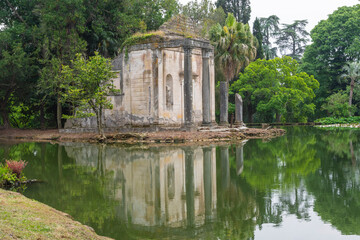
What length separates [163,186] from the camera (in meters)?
10.7

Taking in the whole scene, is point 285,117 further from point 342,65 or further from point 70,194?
point 70,194

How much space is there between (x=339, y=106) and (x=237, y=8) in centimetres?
2453

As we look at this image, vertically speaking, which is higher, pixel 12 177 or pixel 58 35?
pixel 58 35

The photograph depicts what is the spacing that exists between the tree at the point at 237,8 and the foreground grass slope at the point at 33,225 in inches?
2450

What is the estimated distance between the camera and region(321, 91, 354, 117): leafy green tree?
52.3 metres

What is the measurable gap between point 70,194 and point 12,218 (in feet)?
14.7

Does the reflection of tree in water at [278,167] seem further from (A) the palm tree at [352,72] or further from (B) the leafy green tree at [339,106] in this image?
(A) the palm tree at [352,72]

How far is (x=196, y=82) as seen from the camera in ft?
107

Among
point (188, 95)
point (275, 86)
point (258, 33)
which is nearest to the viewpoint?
point (188, 95)

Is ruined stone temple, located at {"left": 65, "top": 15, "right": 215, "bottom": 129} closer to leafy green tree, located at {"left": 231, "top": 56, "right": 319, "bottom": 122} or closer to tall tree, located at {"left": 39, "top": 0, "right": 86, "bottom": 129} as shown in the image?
tall tree, located at {"left": 39, "top": 0, "right": 86, "bottom": 129}

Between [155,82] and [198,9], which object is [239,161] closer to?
[155,82]

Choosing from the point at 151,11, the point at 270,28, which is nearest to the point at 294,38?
the point at 270,28

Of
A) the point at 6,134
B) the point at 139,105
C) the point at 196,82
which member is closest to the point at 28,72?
the point at 6,134

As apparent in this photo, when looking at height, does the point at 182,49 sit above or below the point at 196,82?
above
